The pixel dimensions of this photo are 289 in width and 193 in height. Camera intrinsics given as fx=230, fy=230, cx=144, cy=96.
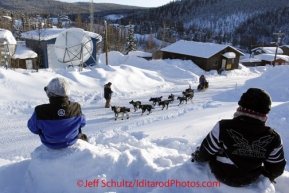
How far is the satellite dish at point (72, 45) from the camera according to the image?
19391 mm

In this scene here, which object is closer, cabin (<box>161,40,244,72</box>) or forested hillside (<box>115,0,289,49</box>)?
cabin (<box>161,40,244,72</box>)

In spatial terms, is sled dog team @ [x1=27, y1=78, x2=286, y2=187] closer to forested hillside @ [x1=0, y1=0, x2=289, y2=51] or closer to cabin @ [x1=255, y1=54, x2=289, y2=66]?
cabin @ [x1=255, y1=54, x2=289, y2=66]

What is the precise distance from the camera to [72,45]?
64.2 ft

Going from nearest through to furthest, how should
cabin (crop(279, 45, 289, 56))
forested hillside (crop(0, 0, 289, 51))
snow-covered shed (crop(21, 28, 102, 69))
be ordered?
snow-covered shed (crop(21, 28, 102, 69))
cabin (crop(279, 45, 289, 56))
forested hillside (crop(0, 0, 289, 51))

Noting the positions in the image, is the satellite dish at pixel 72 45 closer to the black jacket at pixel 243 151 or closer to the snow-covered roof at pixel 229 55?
the black jacket at pixel 243 151

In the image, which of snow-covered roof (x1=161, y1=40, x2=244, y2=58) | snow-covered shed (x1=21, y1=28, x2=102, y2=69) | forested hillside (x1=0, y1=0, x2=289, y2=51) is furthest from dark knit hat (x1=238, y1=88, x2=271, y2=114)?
→ forested hillside (x1=0, y1=0, x2=289, y2=51)

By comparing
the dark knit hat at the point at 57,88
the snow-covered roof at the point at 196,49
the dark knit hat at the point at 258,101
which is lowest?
the snow-covered roof at the point at 196,49

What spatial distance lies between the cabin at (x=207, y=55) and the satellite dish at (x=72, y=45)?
1567 centimetres

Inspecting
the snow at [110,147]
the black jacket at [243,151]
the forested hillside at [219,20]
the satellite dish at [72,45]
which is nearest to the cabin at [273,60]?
the snow at [110,147]

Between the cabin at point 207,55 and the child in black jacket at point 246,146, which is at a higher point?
the child in black jacket at point 246,146

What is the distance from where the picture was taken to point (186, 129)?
721cm

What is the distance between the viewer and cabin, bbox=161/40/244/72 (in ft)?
98.7

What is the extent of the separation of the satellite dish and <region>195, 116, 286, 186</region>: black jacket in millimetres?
18635

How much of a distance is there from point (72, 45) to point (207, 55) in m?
17.6
